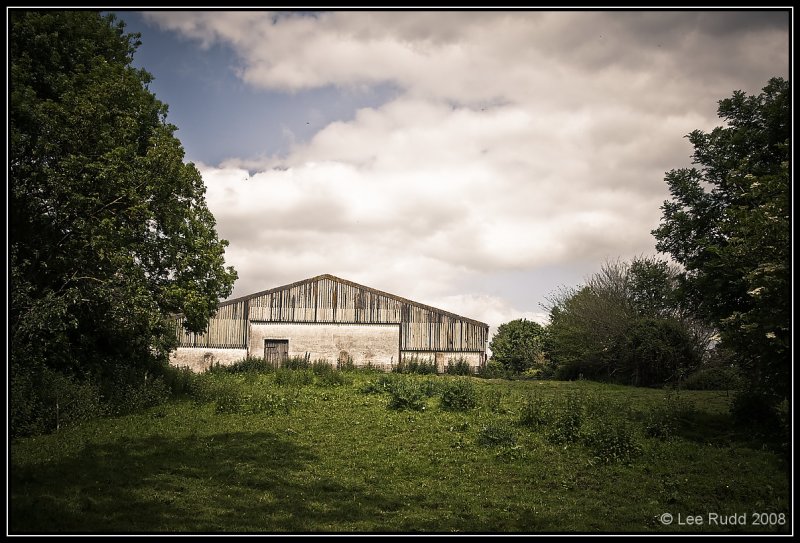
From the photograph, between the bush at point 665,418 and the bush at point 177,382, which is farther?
the bush at point 177,382

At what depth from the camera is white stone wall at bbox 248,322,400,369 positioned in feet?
127

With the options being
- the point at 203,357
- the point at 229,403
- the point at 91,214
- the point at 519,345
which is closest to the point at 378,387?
the point at 229,403

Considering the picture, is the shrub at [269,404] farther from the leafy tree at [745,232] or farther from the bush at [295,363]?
the leafy tree at [745,232]

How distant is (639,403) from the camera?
2325 cm

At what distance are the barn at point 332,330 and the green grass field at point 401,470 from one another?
16.6m

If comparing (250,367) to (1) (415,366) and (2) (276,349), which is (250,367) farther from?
(1) (415,366)

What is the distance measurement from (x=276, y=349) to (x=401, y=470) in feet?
86.6

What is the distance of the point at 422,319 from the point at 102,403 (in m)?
23.6

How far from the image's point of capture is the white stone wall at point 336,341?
3884cm

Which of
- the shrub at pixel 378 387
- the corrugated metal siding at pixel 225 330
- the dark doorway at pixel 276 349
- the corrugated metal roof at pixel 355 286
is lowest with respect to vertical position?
the shrub at pixel 378 387

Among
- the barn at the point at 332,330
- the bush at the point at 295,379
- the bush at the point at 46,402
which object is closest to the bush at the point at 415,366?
the barn at the point at 332,330

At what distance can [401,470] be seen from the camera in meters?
13.9

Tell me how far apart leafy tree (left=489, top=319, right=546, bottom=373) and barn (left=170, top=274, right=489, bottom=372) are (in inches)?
376
